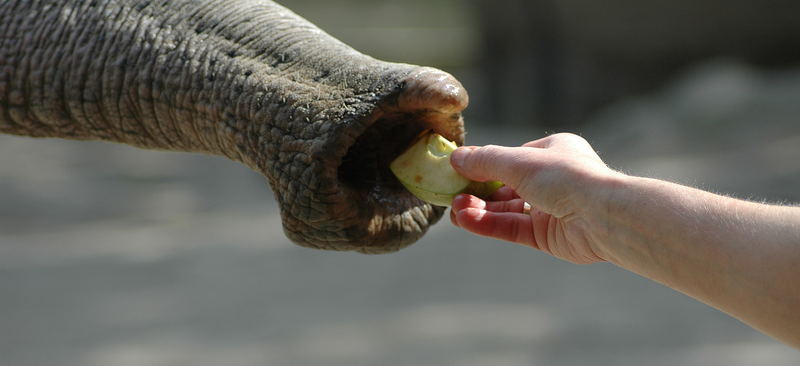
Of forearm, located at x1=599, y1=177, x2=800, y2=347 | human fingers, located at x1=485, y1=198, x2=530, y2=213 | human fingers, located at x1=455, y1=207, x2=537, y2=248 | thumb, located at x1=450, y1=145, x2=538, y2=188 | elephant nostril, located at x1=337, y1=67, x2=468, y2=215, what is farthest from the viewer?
human fingers, located at x1=485, y1=198, x2=530, y2=213

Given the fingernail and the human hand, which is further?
Result: the fingernail

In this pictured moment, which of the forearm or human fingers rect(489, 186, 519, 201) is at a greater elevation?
human fingers rect(489, 186, 519, 201)

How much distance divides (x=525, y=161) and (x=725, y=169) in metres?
5.80

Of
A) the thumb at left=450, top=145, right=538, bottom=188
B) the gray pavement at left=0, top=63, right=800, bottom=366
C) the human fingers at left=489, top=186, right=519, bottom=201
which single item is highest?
the gray pavement at left=0, top=63, right=800, bottom=366

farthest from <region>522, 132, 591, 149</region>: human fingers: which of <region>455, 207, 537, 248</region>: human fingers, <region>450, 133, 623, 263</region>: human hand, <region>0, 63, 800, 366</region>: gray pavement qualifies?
<region>0, 63, 800, 366</region>: gray pavement

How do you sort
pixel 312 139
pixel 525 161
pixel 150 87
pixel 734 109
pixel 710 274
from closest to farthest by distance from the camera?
pixel 710 274 < pixel 312 139 < pixel 525 161 < pixel 150 87 < pixel 734 109

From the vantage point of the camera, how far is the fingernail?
1.71 m

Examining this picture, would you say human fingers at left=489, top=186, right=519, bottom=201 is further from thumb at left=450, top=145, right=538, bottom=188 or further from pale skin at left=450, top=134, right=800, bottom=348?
thumb at left=450, top=145, right=538, bottom=188

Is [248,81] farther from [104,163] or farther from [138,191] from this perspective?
[104,163]

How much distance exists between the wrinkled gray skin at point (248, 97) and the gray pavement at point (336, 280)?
10.7ft

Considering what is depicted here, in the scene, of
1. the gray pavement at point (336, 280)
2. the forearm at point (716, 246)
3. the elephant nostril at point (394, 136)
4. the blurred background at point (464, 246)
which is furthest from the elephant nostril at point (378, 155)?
the gray pavement at point (336, 280)

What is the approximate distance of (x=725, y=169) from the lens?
23.3ft

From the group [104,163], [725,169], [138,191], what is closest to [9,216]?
[138,191]

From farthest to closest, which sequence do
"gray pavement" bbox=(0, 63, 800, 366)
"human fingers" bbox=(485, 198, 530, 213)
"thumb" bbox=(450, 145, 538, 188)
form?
1. "gray pavement" bbox=(0, 63, 800, 366)
2. "human fingers" bbox=(485, 198, 530, 213)
3. "thumb" bbox=(450, 145, 538, 188)
